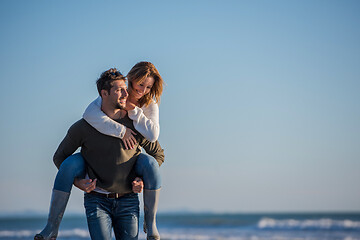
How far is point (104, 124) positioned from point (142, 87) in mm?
391

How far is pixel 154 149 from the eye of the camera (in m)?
3.94

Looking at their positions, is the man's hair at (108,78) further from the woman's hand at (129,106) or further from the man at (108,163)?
the woman's hand at (129,106)

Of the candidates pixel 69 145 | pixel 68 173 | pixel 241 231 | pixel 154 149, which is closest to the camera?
pixel 68 173

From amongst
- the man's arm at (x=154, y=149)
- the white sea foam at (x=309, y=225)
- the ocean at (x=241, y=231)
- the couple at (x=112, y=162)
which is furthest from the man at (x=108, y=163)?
the white sea foam at (x=309, y=225)

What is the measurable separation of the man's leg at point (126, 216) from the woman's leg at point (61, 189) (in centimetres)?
35

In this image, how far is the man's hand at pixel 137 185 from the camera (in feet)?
12.3

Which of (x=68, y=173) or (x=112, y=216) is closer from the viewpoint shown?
(x=68, y=173)

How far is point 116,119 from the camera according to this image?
12.4 feet

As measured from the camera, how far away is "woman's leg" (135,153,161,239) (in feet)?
12.3

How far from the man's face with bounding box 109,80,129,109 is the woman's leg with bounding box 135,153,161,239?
1.29ft

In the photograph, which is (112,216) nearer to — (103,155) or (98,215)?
(98,215)

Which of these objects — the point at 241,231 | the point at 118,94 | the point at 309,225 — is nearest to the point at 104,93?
the point at 118,94

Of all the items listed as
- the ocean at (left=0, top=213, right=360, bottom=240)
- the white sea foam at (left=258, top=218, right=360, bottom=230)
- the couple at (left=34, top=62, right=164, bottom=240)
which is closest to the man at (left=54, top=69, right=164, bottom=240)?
the couple at (left=34, top=62, right=164, bottom=240)

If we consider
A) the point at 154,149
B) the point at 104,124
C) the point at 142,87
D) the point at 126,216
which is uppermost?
the point at 142,87
